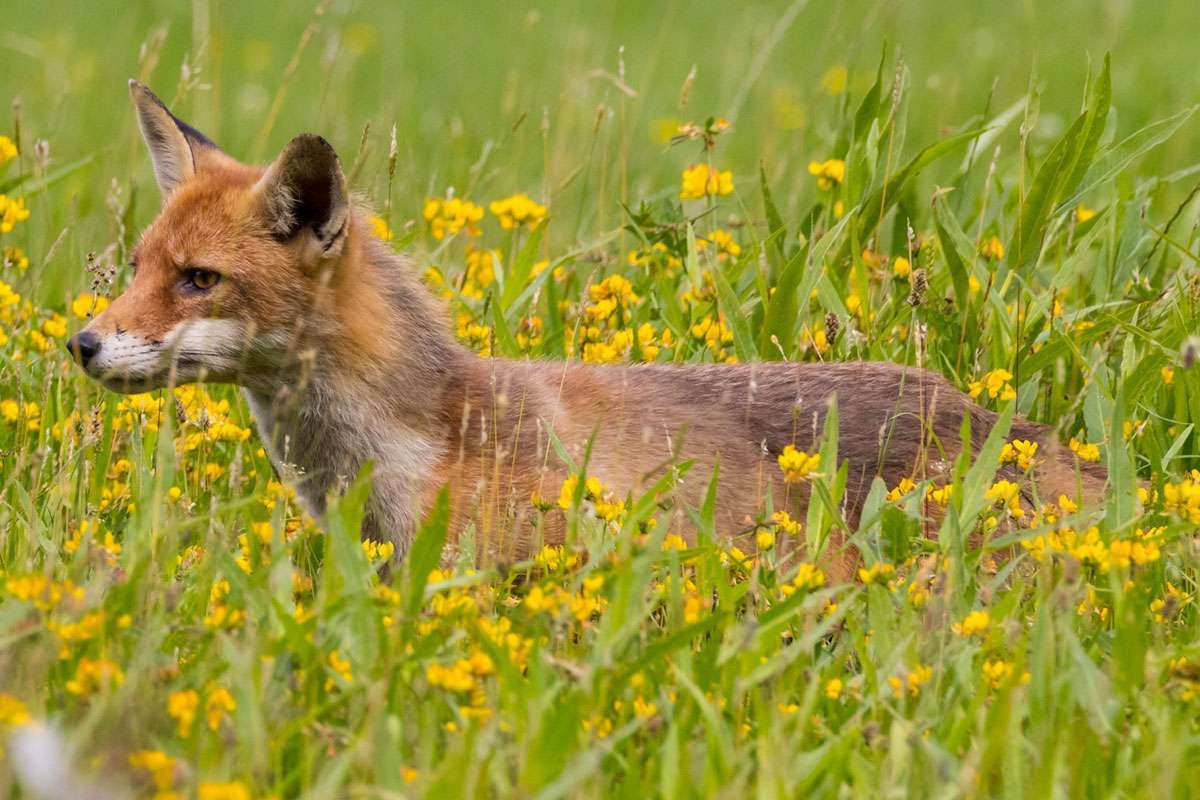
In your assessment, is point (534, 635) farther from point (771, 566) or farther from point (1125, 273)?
point (1125, 273)

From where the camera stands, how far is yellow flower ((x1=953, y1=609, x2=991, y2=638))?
13.8 feet

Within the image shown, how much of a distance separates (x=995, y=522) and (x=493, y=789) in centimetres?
207

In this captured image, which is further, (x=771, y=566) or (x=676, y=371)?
(x=676, y=371)

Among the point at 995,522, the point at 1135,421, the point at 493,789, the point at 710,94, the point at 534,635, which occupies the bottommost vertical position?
the point at 493,789

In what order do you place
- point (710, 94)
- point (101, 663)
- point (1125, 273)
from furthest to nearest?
point (710, 94) < point (1125, 273) < point (101, 663)

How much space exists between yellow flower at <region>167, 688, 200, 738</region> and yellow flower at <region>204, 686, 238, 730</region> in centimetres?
4

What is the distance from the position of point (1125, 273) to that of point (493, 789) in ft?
15.3

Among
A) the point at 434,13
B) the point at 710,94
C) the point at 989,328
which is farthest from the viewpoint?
the point at 434,13

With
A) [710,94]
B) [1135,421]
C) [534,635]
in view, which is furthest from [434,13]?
[534,635]

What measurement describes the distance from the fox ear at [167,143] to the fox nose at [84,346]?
104 cm

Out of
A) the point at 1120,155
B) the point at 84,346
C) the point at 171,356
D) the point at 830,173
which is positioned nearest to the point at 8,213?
the point at 84,346

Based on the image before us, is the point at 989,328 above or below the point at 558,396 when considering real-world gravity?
above

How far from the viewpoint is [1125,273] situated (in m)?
7.19

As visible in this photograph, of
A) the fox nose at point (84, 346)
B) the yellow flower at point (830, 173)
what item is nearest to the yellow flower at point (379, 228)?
the fox nose at point (84, 346)
